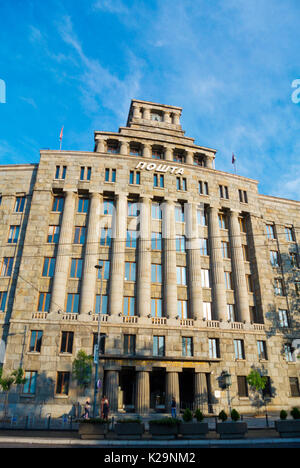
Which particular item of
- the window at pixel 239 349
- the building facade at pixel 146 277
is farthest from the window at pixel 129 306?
the window at pixel 239 349

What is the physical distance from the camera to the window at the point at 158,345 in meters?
35.9

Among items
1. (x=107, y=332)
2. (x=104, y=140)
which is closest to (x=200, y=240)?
(x=107, y=332)

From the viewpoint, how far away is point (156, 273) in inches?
1596

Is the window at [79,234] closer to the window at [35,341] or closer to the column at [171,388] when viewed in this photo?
the window at [35,341]

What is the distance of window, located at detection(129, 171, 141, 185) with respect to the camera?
44281mm

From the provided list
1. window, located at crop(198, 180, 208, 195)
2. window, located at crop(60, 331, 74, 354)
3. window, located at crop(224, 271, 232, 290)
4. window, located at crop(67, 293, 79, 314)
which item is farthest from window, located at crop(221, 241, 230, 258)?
window, located at crop(60, 331, 74, 354)

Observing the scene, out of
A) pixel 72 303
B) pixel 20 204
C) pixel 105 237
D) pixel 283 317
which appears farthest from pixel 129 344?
pixel 20 204

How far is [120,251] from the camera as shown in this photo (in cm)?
3944

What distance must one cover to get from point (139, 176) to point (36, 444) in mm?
34224

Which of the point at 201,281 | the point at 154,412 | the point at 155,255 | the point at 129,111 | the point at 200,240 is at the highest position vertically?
the point at 129,111

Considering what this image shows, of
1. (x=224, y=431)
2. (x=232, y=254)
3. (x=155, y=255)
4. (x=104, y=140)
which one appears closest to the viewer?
(x=224, y=431)

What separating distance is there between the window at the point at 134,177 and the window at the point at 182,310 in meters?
17.2
